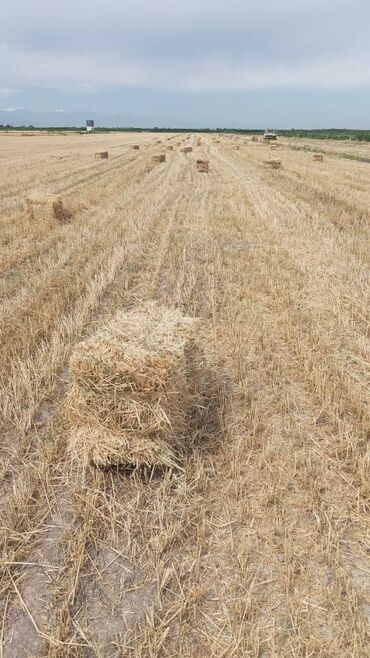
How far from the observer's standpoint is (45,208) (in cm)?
1157

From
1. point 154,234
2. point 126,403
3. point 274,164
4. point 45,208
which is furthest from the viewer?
point 274,164

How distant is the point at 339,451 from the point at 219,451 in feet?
3.02

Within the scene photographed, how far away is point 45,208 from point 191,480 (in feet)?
30.7

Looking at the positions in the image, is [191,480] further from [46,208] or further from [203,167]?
[203,167]

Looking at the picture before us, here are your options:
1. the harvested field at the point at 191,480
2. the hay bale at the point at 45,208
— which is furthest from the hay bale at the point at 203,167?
the harvested field at the point at 191,480

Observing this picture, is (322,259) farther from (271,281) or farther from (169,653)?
(169,653)

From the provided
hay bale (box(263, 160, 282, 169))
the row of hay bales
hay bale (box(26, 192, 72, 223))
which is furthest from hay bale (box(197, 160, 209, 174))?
hay bale (box(26, 192, 72, 223))

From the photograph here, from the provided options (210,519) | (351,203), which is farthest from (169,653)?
(351,203)

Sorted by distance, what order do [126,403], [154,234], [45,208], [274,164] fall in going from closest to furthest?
[126,403], [154,234], [45,208], [274,164]

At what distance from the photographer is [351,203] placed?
14414 mm

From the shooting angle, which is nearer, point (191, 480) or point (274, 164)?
point (191, 480)

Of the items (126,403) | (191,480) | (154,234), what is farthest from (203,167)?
(191,480)

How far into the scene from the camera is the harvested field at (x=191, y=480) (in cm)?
262

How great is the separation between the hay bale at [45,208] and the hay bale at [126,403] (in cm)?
850
